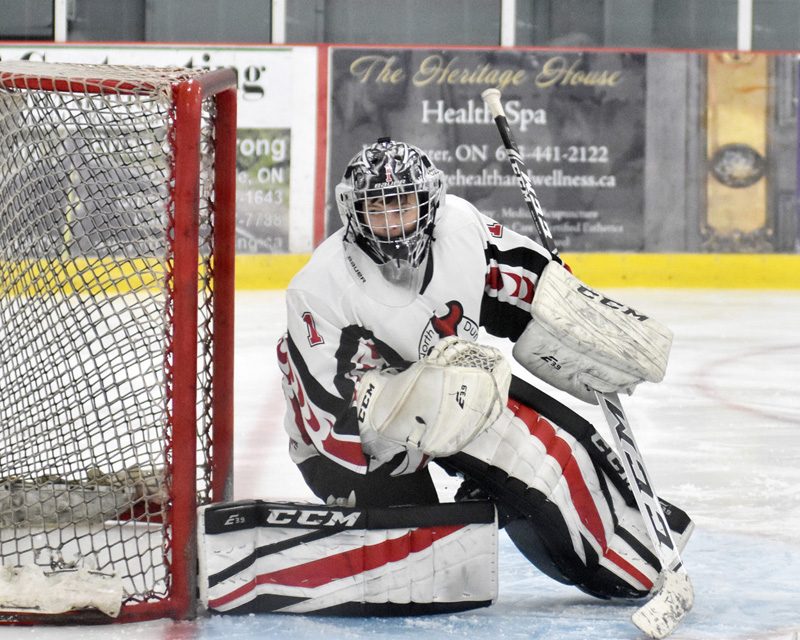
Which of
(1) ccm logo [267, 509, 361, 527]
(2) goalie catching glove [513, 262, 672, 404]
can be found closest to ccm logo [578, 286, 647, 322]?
(2) goalie catching glove [513, 262, 672, 404]

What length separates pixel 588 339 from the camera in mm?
2006

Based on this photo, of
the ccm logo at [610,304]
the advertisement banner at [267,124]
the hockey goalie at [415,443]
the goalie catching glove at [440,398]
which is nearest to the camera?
the goalie catching glove at [440,398]

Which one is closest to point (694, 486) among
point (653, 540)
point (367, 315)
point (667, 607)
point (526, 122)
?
point (653, 540)

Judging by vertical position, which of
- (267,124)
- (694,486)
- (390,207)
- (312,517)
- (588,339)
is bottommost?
(694,486)

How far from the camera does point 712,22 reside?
24.5ft

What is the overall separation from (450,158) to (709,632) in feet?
14.7

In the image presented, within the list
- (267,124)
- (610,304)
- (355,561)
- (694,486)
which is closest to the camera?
(355,561)

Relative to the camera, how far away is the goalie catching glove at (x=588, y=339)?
2.01m

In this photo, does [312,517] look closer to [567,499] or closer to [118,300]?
[567,499]

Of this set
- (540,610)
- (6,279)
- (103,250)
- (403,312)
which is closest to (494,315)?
(403,312)

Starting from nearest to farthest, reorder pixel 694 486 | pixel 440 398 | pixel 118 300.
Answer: pixel 440 398, pixel 118 300, pixel 694 486

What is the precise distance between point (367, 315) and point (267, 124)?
14.0ft

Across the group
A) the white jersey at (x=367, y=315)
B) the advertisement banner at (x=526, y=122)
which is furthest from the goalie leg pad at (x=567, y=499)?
the advertisement banner at (x=526, y=122)

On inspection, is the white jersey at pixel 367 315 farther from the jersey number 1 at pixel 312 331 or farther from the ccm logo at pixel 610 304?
the ccm logo at pixel 610 304
